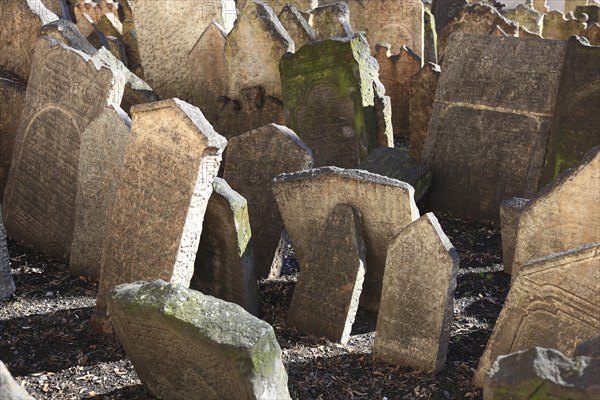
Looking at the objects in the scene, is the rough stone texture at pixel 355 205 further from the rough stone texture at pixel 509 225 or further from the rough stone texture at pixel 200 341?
the rough stone texture at pixel 200 341

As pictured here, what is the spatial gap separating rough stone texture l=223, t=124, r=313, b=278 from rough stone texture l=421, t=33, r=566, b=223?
2.27 metres

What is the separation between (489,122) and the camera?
7.54 metres

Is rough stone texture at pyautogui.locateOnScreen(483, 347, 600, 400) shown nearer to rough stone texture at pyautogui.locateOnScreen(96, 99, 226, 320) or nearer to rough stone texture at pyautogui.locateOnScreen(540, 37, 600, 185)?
rough stone texture at pyautogui.locateOnScreen(96, 99, 226, 320)

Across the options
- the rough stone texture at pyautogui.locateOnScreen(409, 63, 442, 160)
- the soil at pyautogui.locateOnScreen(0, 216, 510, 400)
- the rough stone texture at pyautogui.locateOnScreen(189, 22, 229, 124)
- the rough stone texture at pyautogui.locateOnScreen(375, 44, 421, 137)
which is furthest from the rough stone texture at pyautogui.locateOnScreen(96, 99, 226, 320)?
the rough stone texture at pyautogui.locateOnScreen(375, 44, 421, 137)

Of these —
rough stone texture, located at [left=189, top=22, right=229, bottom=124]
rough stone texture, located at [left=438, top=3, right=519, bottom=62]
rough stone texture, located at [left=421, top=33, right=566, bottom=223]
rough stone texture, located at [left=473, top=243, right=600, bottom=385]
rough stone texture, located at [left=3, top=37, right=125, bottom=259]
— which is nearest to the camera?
rough stone texture, located at [left=473, top=243, right=600, bottom=385]

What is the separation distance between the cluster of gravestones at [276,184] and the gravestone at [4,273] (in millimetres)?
16

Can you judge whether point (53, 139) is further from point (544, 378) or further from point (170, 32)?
point (544, 378)

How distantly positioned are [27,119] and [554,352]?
5027mm

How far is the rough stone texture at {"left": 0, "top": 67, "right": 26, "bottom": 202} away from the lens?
7.02m

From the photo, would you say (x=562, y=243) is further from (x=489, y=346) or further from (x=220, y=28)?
(x=220, y=28)

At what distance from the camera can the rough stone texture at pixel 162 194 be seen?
4793mm

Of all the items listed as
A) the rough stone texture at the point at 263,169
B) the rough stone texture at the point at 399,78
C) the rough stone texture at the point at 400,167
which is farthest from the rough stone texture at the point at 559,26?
the rough stone texture at the point at 263,169

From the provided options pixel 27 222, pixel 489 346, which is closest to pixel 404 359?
pixel 489 346

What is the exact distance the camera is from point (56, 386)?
15.0 feet
